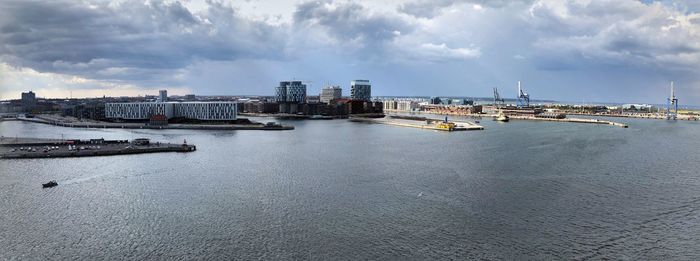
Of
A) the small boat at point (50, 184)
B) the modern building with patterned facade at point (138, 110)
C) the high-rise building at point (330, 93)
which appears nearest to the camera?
the small boat at point (50, 184)

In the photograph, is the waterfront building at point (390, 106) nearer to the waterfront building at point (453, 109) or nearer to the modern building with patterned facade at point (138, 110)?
the waterfront building at point (453, 109)

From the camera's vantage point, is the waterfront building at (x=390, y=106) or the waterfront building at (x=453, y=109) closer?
the waterfront building at (x=453, y=109)

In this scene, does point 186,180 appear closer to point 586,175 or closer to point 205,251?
point 205,251

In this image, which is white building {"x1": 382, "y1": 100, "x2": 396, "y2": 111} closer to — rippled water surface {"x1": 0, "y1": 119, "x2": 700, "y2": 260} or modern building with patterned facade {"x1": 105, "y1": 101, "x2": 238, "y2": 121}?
modern building with patterned facade {"x1": 105, "y1": 101, "x2": 238, "y2": 121}

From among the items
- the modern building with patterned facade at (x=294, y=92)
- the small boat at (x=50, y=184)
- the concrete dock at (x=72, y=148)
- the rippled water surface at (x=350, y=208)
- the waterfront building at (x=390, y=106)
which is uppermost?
the modern building with patterned facade at (x=294, y=92)

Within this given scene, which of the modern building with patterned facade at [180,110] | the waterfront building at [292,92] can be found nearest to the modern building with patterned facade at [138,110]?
the modern building with patterned facade at [180,110]

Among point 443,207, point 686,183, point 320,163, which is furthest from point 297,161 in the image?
point 686,183
